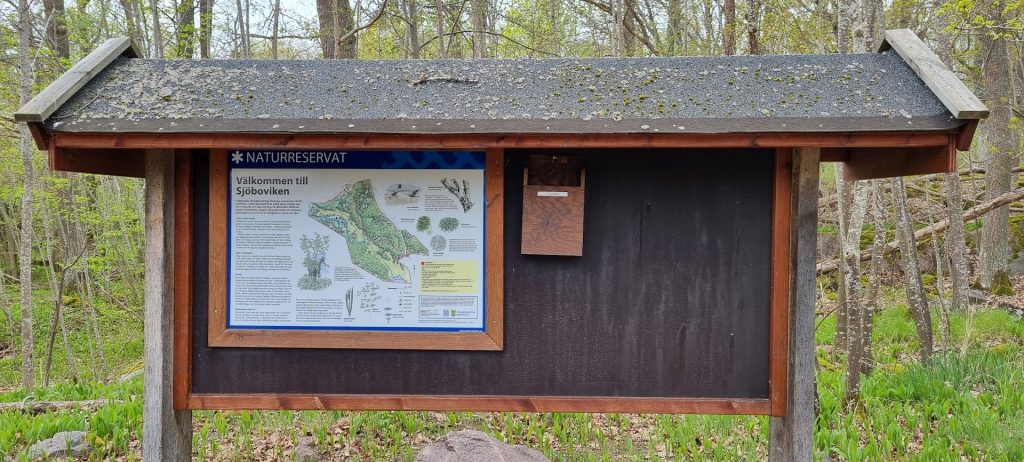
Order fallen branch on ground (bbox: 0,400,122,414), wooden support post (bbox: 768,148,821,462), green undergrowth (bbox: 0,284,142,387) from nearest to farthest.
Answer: wooden support post (bbox: 768,148,821,462), fallen branch on ground (bbox: 0,400,122,414), green undergrowth (bbox: 0,284,142,387)

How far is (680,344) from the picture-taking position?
3.49m

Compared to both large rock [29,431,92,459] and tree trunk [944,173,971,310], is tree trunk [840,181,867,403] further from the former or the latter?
large rock [29,431,92,459]

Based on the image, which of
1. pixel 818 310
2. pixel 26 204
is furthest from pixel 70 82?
pixel 818 310

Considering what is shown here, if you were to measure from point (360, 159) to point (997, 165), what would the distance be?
1149cm

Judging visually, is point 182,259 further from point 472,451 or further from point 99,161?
point 472,451

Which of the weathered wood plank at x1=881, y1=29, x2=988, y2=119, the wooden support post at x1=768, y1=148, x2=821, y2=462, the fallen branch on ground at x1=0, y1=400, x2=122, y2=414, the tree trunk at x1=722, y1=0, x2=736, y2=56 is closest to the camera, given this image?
the weathered wood plank at x1=881, y1=29, x2=988, y2=119

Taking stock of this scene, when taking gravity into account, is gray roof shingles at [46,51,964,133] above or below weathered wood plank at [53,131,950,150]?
above

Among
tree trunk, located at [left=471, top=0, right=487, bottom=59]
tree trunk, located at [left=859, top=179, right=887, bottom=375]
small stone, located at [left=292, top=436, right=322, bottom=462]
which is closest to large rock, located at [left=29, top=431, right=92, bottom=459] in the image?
small stone, located at [left=292, top=436, right=322, bottom=462]

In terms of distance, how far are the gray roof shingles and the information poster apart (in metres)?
0.34

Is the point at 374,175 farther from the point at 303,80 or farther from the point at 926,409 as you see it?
the point at 926,409

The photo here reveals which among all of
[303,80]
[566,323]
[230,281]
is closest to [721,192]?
[566,323]

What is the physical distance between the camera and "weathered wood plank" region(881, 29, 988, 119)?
284 cm

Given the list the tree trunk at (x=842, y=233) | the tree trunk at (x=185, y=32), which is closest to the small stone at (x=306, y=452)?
the tree trunk at (x=842, y=233)

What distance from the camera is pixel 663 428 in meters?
5.49
